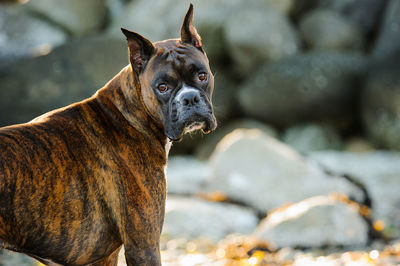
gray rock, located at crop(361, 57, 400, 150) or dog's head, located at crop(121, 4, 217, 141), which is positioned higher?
gray rock, located at crop(361, 57, 400, 150)

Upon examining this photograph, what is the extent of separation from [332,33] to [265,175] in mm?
7046

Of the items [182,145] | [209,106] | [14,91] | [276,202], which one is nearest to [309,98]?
[182,145]

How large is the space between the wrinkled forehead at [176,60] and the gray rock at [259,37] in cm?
1013

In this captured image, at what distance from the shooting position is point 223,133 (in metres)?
13.1

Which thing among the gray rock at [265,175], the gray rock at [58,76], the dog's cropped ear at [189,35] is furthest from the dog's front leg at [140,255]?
the gray rock at [58,76]

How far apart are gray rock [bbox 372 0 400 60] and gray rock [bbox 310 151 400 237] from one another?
242 cm

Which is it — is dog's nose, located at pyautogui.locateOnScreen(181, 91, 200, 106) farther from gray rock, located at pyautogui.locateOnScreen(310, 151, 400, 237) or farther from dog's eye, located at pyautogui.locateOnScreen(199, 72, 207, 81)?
gray rock, located at pyautogui.locateOnScreen(310, 151, 400, 237)

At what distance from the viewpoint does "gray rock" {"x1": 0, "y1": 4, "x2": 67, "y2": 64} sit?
13487 mm

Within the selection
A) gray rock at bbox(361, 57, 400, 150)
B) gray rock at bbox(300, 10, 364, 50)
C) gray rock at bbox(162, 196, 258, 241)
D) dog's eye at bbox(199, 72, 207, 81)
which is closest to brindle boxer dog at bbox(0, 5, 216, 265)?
dog's eye at bbox(199, 72, 207, 81)

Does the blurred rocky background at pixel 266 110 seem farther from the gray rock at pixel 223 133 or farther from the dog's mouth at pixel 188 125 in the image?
the dog's mouth at pixel 188 125

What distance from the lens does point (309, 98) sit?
1240 cm

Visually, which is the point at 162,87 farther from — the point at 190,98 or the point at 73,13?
the point at 73,13

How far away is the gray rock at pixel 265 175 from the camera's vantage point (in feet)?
24.4

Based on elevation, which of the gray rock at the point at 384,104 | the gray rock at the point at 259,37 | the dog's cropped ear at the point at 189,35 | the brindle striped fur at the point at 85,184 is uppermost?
the gray rock at the point at 259,37
